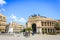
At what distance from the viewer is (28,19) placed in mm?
64688

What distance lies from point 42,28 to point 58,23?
6432 mm

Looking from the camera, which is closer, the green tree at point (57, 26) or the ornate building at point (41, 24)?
the green tree at point (57, 26)

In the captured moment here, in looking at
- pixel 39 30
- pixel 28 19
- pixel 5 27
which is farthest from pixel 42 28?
pixel 5 27

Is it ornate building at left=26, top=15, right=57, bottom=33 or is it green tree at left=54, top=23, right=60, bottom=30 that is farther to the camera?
ornate building at left=26, top=15, right=57, bottom=33

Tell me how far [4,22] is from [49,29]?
66.9ft

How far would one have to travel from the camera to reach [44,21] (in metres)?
63.6

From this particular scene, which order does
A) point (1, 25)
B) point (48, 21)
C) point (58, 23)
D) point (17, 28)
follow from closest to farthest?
point (58, 23) → point (48, 21) → point (1, 25) → point (17, 28)

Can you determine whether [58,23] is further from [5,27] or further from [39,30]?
[5,27]

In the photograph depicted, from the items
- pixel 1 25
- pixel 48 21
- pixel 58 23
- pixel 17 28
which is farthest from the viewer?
pixel 17 28

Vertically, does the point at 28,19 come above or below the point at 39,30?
above

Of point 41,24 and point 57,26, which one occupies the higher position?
point 41,24

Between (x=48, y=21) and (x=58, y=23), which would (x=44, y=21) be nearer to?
(x=48, y=21)

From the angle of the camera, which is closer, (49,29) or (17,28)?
(49,29)

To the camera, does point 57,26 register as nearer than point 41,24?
Yes
